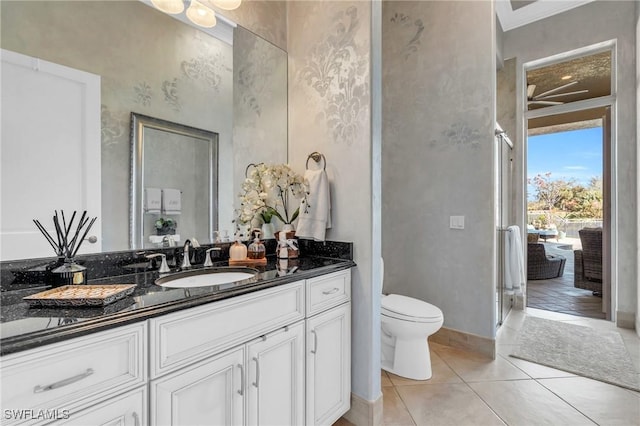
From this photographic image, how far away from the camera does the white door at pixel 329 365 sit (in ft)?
4.66

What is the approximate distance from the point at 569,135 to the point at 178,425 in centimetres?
461

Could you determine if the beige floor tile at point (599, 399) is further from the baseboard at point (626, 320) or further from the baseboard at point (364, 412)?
the baseboard at point (626, 320)

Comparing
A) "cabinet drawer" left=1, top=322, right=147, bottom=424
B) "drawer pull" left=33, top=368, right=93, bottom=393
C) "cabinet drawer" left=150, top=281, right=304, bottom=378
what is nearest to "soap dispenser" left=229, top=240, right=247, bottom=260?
"cabinet drawer" left=150, top=281, right=304, bottom=378

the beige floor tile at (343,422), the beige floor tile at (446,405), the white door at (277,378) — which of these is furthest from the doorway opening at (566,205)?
the white door at (277,378)

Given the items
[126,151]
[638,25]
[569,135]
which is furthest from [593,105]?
[126,151]

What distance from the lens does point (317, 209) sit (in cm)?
174

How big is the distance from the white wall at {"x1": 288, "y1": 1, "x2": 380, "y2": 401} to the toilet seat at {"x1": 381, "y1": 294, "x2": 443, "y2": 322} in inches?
17.0

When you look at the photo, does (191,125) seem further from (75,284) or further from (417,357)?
(417,357)

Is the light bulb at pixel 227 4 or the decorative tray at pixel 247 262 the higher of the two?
the light bulb at pixel 227 4

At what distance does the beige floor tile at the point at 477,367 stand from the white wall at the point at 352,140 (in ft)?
3.01

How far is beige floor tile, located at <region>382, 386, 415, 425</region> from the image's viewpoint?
1707mm

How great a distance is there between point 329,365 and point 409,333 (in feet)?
2.58

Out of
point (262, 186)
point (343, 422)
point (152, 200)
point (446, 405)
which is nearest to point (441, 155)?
point (262, 186)

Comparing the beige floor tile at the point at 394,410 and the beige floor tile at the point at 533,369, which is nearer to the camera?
the beige floor tile at the point at 394,410
